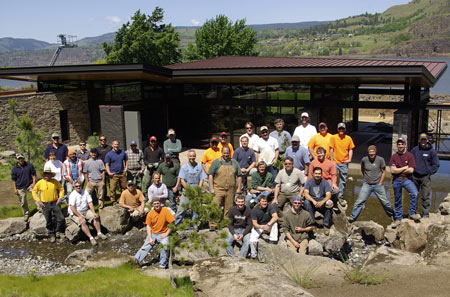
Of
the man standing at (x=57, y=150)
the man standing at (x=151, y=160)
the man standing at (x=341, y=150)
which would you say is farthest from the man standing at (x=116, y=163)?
the man standing at (x=341, y=150)

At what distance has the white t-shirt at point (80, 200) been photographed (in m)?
9.31

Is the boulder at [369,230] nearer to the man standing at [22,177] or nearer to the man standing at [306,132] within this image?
the man standing at [306,132]

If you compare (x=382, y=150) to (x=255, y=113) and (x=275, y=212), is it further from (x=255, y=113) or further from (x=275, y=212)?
(x=275, y=212)

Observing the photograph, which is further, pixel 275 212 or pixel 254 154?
pixel 254 154

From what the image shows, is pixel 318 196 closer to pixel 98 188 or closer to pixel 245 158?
pixel 245 158

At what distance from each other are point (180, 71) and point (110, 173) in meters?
6.51

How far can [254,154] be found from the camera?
9539mm

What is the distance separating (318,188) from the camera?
834cm

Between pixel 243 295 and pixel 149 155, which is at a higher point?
pixel 149 155

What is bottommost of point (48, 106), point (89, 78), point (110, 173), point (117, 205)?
point (117, 205)

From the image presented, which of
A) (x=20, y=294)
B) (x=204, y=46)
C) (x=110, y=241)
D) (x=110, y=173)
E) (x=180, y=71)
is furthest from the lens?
(x=204, y=46)

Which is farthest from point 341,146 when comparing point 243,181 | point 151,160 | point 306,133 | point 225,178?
point 151,160

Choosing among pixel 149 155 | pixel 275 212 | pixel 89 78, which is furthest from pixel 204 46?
pixel 275 212

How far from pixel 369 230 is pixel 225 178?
3231mm
